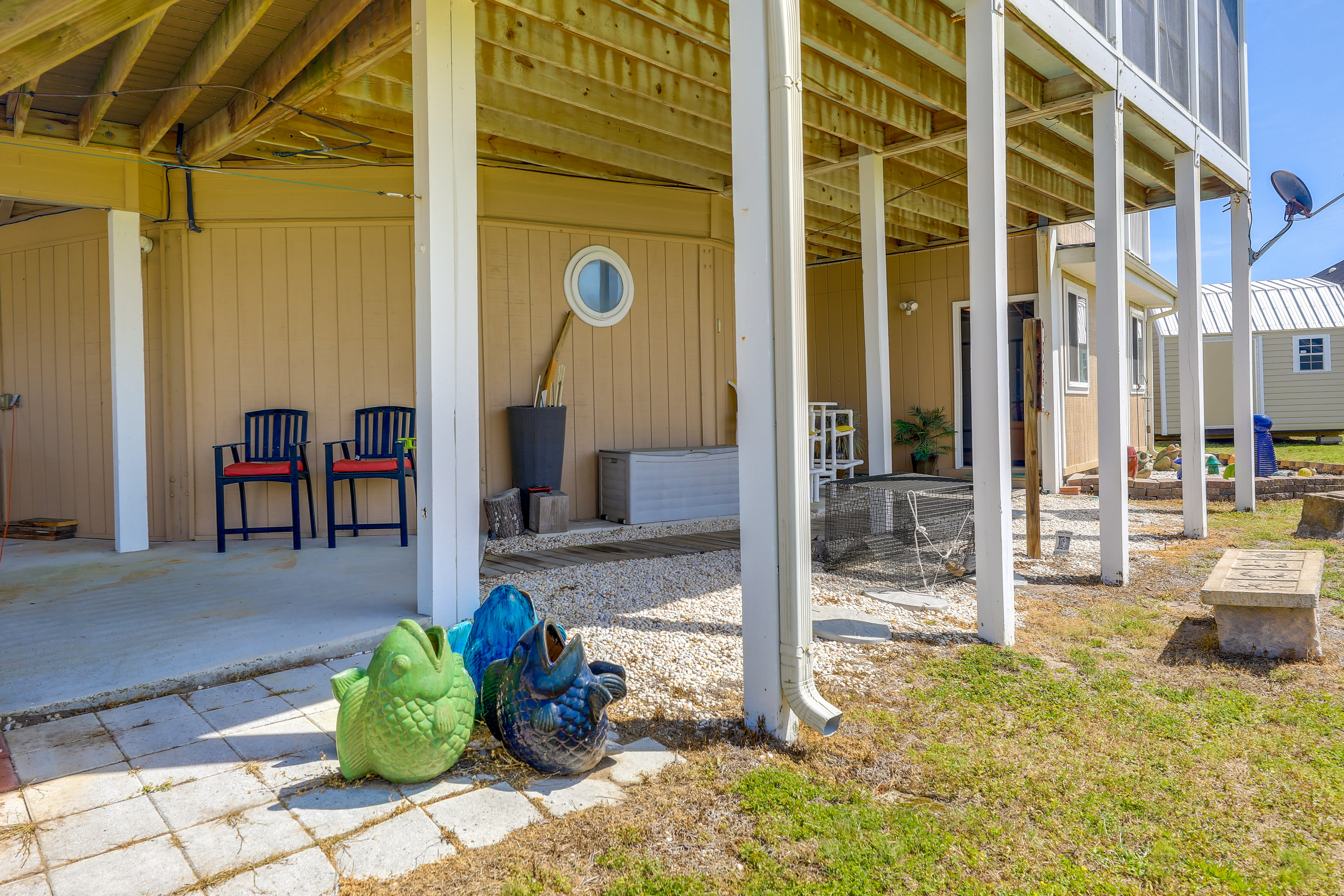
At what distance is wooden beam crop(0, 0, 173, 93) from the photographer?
2.06 metres

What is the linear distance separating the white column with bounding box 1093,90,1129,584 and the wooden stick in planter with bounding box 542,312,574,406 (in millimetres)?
3397

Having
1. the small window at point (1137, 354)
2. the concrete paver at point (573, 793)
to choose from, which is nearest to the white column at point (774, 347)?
the concrete paver at point (573, 793)

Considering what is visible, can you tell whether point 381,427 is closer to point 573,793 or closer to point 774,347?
point 774,347

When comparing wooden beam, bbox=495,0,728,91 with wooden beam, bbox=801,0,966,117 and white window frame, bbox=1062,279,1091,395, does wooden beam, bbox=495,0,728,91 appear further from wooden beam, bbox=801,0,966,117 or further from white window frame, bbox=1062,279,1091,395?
white window frame, bbox=1062,279,1091,395

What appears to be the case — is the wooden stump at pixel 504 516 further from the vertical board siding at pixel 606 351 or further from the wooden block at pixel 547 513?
the vertical board siding at pixel 606 351

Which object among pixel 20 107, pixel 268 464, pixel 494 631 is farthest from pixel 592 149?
pixel 494 631

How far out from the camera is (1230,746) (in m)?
2.08

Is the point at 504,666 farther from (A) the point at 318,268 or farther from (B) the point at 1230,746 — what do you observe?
(A) the point at 318,268

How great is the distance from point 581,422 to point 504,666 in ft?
12.7

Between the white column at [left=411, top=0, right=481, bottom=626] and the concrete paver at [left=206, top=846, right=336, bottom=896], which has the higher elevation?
the white column at [left=411, top=0, right=481, bottom=626]

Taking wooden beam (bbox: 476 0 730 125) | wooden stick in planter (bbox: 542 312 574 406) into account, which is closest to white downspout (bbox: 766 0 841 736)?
wooden beam (bbox: 476 0 730 125)

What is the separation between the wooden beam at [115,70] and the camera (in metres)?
3.42

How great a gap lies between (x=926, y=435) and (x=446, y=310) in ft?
22.4

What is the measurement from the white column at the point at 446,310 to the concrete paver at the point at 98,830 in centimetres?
135
